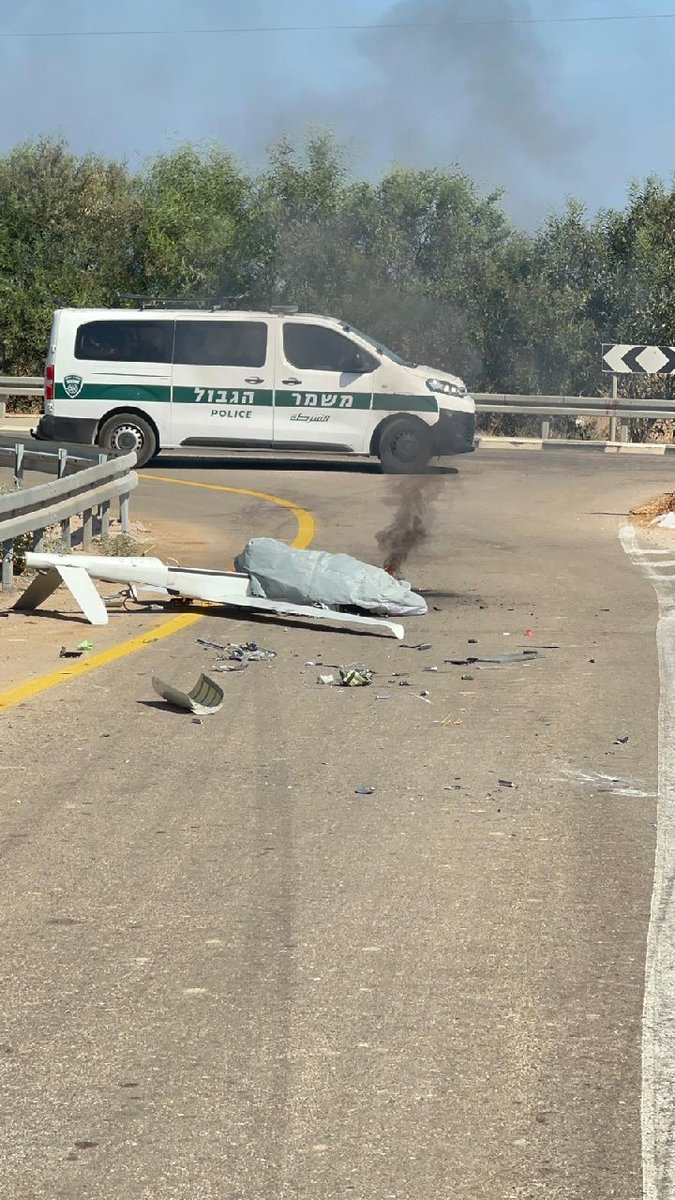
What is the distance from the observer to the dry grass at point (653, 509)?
19219mm

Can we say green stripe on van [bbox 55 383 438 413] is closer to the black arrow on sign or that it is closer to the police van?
the police van

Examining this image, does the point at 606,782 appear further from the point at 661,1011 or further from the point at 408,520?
the point at 408,520

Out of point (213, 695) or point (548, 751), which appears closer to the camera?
point (548, 751)

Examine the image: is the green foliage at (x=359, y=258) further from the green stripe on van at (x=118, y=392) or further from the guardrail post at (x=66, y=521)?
the guardrail post at (x=66, y=521)

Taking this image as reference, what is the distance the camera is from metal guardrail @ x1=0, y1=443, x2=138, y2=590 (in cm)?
1186

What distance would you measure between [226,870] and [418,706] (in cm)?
319

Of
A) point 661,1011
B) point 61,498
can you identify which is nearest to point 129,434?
point 61,498

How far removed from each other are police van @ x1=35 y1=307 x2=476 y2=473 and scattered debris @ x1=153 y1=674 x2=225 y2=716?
15.5 meters

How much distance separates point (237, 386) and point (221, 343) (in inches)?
25.4

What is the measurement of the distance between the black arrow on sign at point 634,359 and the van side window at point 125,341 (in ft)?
37.3

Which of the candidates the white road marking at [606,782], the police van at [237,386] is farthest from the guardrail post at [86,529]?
the police van at [237,386]

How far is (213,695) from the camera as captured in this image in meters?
8.70

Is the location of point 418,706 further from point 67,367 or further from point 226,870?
point 67,367

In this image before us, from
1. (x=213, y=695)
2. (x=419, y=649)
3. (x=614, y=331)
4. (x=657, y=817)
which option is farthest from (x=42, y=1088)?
(x=614, y=331)
